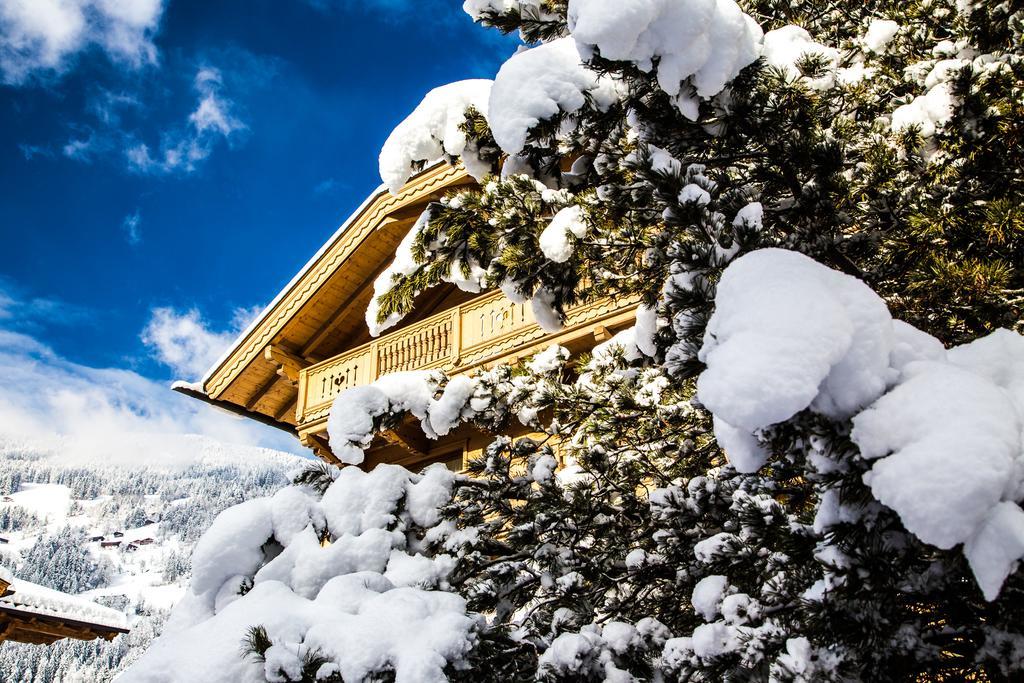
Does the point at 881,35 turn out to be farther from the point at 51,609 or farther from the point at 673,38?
the point at 51,609

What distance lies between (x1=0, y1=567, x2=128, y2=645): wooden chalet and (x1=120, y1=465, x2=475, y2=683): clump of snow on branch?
46.6ft

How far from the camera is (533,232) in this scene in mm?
5215

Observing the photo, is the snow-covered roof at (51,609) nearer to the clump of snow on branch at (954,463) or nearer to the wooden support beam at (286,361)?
the wooden support beam at (286,361)

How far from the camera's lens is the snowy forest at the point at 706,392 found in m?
2.71

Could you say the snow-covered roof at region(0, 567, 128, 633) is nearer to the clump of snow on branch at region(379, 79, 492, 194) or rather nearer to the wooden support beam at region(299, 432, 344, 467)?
the wooden support beam at region(299, 432, 344, 467)

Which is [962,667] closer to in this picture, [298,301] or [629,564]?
[629,564]

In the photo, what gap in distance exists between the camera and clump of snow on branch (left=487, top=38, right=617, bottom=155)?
3.91 metres

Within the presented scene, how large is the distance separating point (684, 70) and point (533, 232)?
6.04 ft

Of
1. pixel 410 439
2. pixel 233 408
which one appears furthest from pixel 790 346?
pixel 233 408

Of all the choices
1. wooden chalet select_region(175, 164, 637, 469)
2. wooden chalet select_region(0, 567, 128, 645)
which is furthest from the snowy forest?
wooden chalet select_region(0, 567, 128, 645)

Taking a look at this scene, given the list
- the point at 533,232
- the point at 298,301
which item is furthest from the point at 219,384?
the point at 533,232

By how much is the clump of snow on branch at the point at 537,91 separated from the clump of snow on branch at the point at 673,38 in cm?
36

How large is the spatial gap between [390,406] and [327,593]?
214cm

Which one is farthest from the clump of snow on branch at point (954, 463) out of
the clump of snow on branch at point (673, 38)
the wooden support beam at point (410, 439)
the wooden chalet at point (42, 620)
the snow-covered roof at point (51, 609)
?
the snow-covered roof at point (51, 609)
